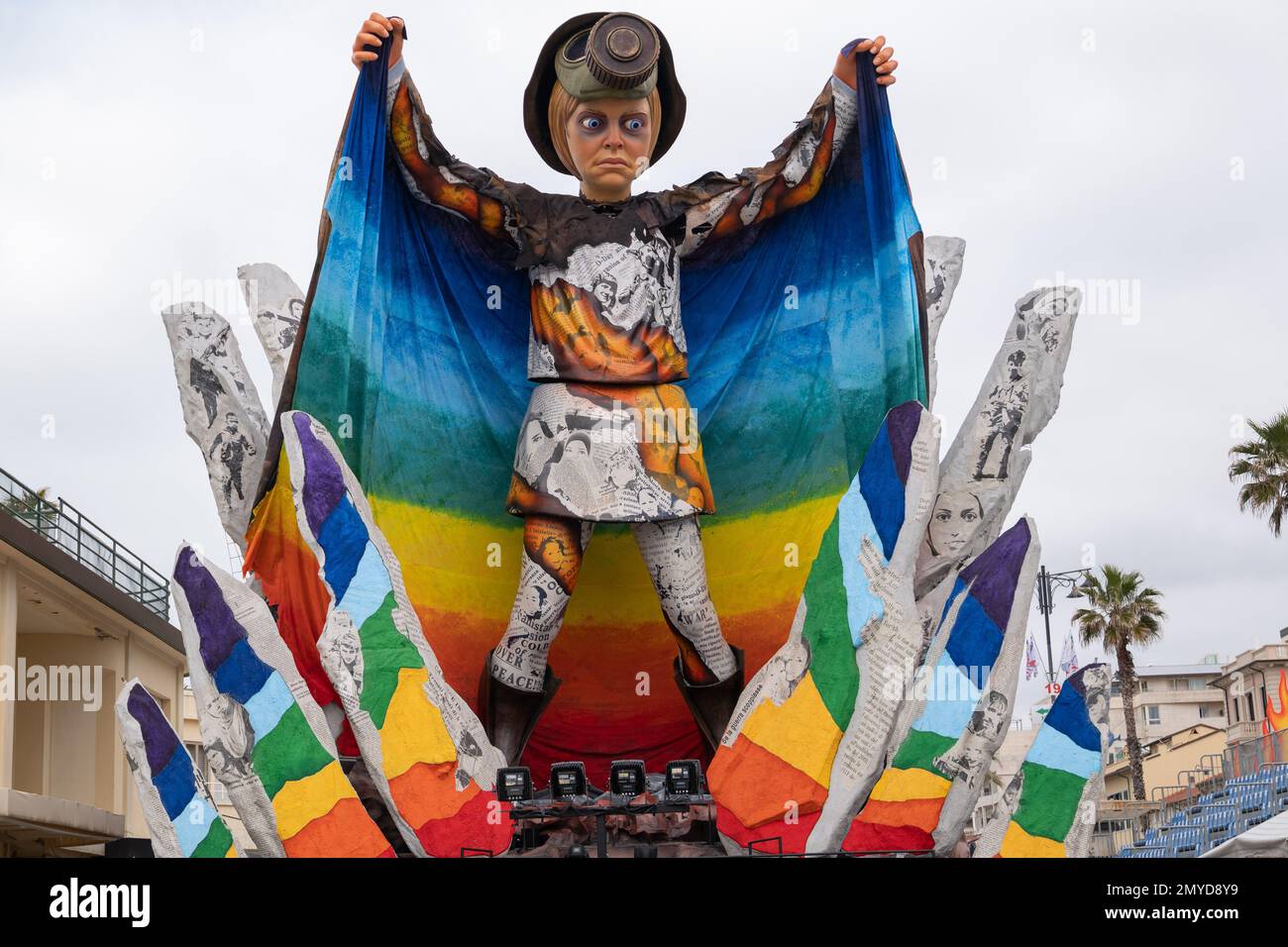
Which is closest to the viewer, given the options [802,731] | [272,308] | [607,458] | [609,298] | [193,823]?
[193,823]

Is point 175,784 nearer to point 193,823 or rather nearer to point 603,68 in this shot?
point 193,823

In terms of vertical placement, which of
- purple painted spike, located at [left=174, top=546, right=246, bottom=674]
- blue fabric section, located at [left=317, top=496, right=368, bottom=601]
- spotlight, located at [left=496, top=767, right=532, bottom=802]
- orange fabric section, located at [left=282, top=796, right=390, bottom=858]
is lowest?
orange fabric section, located at [left=282, top=796, right=390, bottom=858]

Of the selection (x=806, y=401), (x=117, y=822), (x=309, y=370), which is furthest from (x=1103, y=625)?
(x=309, y=370)

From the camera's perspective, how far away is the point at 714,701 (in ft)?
28.2

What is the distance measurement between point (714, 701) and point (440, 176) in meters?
3.30

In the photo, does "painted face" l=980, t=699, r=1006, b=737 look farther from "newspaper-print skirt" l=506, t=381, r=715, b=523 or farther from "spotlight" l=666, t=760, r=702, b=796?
"newspaper-print skirt" l=506, t=381, r=715, b=523

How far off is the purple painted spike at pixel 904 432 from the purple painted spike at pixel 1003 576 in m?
0.59

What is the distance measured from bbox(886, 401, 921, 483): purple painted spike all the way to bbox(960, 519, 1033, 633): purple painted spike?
23.1 inches

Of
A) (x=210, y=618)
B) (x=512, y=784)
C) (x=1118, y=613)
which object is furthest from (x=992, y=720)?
(x=1118, y=613)

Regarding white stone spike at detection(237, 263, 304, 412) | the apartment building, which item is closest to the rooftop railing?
the apartment building

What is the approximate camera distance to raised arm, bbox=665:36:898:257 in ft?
29.0

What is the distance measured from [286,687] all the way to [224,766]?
0.45 m

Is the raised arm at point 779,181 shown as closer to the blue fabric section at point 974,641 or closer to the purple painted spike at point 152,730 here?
the blue fabric section at point 974,641
